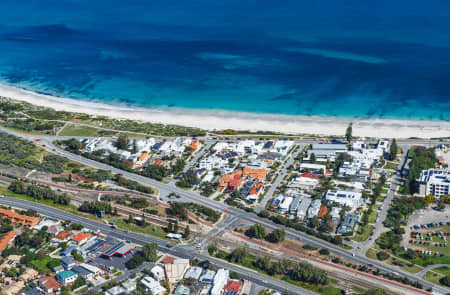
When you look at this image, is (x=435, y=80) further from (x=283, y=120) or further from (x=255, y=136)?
(x=255, y=136)

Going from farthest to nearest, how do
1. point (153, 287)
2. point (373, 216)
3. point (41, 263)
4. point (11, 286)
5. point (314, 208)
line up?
point (314, 208) → point (373, 216) → point (41, 263) → point (11, 286) → point (153, 287)

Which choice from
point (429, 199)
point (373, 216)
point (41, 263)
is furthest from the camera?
point (429, 199)

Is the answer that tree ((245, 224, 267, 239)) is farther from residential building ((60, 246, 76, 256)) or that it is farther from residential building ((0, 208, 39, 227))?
residential building ((0, 208, 39, 227))

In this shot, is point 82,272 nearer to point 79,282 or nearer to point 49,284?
point 79,282

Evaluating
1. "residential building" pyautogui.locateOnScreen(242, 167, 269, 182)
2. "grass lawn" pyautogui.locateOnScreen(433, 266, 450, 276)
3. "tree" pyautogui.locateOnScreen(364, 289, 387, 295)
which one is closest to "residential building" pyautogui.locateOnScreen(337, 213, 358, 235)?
"grass lawn" pyautogui.locateOnScreen(433, 266, 450, 276)

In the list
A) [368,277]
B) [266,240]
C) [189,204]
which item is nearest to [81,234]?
[189,204]

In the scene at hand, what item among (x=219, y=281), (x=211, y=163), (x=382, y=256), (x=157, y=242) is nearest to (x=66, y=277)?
(x=157, y=242)

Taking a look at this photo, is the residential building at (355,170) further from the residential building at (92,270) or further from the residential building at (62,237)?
the residential building at (62,237)
